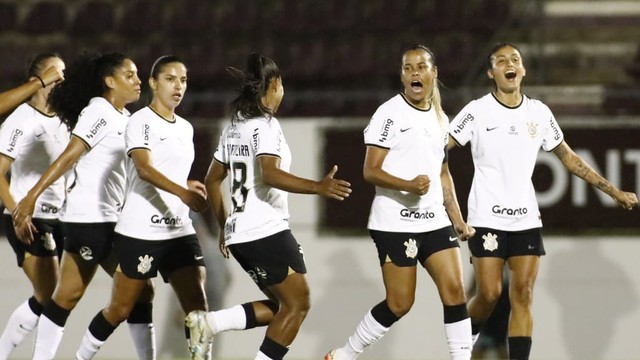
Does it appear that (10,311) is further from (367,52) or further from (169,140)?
(367,52)

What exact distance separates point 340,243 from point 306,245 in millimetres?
271

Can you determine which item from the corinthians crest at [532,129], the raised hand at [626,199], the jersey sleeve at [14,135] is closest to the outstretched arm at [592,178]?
the raised hand at [626,199]

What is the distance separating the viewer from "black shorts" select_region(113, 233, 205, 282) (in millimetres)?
6597

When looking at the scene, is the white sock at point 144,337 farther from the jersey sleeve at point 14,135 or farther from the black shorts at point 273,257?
the jersey sleeve at point 14,135

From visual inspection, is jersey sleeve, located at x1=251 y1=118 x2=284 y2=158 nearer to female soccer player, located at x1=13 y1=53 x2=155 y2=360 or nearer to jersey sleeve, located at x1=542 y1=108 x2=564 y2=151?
female soccer player, located at x1=13 y1=53 x2=155 y2=360

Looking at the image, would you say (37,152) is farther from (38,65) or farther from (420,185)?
(420,185)

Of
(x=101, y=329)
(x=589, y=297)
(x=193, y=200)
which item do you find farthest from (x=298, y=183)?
(x=589, y=297)

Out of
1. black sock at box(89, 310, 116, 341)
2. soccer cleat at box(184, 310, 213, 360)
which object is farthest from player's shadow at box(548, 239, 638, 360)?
black sock at box(89, 310, 116, 341)

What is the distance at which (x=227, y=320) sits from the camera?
648cm

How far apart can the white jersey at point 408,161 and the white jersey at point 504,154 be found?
0.48m

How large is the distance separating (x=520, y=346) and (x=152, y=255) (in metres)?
A: 2.26

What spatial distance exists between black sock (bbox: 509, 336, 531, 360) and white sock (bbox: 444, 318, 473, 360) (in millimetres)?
450

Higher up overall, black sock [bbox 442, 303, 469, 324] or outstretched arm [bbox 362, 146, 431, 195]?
outstretched arm [bbox 362, 146, 431, 195]

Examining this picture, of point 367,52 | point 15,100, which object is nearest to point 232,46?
point 367,52
